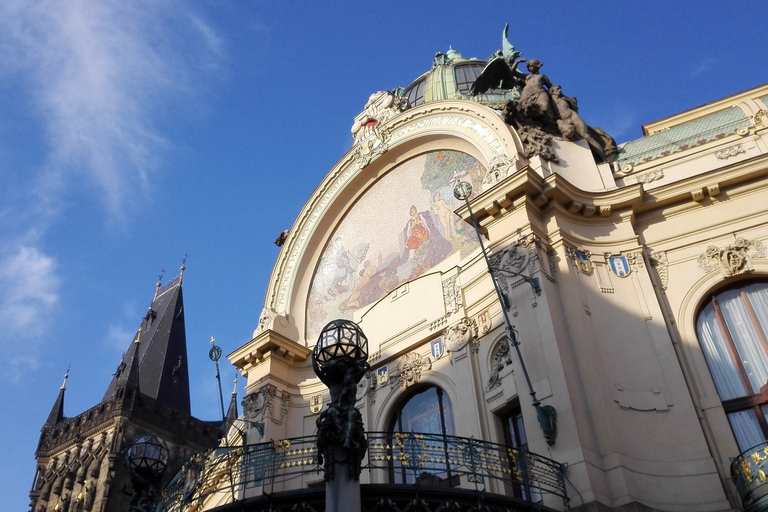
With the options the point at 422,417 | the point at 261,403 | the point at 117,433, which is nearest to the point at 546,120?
the point at 422,417

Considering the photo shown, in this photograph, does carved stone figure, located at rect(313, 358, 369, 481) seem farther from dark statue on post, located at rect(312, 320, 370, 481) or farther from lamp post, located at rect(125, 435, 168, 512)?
lamp post, located at rect(125, 435, 168, 512)

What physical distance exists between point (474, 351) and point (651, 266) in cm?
395

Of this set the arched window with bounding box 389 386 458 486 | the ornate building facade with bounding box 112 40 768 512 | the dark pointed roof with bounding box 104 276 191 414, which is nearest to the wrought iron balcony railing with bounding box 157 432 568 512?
the ornate building facade with bounding box 112 40 768 512

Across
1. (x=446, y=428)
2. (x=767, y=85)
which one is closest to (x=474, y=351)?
(x=446, y=428)

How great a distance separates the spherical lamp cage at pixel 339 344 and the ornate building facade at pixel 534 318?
86.7 inches

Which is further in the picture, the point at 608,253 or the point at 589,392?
the point at 608,253

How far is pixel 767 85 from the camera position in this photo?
17.3m

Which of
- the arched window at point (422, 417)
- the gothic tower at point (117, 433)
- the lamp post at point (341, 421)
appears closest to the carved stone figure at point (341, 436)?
the lamp post at point (341, 421)

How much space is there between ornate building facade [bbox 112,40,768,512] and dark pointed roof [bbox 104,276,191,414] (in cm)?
3838

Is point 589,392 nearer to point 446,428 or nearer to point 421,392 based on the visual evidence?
point 446,428

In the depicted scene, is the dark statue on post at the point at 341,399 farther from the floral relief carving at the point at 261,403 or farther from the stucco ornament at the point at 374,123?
the stucco ornament at the point at 374,123

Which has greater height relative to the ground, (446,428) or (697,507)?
(446,428)

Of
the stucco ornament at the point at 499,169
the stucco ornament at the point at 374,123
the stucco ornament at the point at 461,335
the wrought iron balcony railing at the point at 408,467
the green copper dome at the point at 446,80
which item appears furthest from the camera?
the green copper dome at the point at 446,80

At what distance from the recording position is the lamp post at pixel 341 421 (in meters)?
8.50
